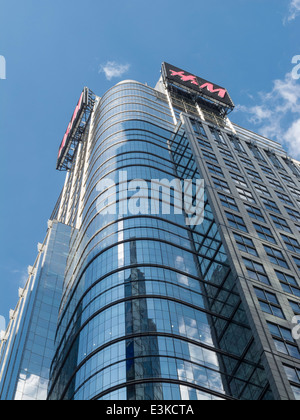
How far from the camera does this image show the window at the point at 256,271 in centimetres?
6050

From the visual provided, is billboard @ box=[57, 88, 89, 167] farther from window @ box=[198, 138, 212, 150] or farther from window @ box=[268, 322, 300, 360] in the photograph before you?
window @ box=[268, 322, 300, 360]

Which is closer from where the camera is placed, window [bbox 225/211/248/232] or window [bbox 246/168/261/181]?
window [bbox 225/211/248/232]

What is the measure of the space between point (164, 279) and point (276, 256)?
55.0ft

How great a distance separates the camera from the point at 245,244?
217 feet

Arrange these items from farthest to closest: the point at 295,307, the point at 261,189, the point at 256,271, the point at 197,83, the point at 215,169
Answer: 1. the point at 197,83
2. the point at 261,189
3. the point at 215,169
4. the point at 256,271
5. the point at 295,307

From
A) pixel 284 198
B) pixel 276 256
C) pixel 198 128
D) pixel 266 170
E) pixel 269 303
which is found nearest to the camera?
pixel 269 303

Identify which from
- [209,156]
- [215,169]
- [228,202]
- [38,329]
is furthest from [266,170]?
[38,329]

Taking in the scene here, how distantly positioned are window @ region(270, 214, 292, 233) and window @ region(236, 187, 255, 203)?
4263 millimetres

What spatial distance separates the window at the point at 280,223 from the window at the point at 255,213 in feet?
7.63

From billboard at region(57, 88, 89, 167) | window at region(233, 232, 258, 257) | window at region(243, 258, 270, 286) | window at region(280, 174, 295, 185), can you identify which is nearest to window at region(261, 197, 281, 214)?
window at region(233, 232, 258, 257)

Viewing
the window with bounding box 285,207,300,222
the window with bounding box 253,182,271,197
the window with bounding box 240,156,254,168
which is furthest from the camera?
the window with bounding box 240,156,254,168

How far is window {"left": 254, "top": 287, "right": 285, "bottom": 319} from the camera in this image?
5575cm

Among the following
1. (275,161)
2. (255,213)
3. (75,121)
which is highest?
(75,121)

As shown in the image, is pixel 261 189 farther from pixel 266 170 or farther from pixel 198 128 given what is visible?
pixel 198 128
